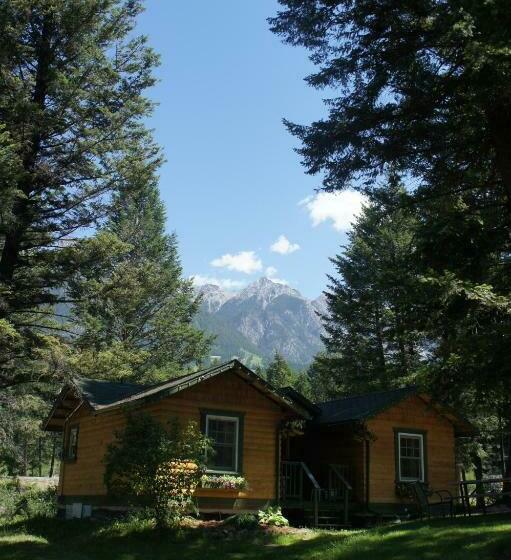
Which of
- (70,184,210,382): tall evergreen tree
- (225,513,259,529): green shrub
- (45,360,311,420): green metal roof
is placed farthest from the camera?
(70,184,210,382): tall evergreen tree

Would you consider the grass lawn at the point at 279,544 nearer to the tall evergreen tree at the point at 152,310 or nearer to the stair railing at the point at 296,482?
the stair railing at the point at 296,482

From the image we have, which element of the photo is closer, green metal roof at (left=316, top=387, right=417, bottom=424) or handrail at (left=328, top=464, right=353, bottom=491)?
handrail at (left=328, top=464, right=353, bottom=491)

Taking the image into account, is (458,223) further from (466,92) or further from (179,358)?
(179,358)

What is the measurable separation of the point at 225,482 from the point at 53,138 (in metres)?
11.3

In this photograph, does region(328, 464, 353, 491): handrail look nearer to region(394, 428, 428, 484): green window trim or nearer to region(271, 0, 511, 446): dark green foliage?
region(394, 428, 428, 484): green window trim

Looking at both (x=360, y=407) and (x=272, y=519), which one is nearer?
(x=272, y=519)

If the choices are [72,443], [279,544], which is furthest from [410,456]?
[72,443]

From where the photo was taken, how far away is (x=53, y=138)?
18.7 m

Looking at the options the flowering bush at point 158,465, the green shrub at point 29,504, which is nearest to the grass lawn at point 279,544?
the flowering bush at point 158,465

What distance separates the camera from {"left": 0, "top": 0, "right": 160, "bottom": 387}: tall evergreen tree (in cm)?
1758

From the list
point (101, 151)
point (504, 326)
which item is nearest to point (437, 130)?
point (504, 326)

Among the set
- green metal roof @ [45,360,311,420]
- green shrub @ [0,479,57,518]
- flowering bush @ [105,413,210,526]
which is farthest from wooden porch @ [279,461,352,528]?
green shrub @ [0,479,57,518]

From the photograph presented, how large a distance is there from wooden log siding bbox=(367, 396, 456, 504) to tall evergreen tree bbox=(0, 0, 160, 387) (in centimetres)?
1029

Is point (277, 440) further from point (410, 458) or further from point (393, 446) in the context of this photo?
point (410, 458)
